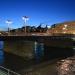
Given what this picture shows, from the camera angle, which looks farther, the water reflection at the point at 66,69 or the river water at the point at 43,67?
the river water at the point at 43,67

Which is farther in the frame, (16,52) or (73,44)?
(73,44)

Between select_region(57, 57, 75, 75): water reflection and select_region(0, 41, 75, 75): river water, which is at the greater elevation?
select_region(57, 57, 75, 75): water reflection

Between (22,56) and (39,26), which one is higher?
(39,26)

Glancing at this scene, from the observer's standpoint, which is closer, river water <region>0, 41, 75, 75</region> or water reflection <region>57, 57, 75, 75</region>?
water reflection <region>57, 57, 75, 75</region>

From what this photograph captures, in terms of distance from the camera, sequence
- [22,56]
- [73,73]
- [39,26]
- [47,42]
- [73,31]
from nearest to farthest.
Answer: [73,73] → [22,56] → [47,42] → [73,31] → [39,26]

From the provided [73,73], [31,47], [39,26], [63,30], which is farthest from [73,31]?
[73,73]

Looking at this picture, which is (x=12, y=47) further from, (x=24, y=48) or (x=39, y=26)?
(x=39, y=26)

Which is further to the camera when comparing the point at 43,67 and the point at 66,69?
the point at 43,67

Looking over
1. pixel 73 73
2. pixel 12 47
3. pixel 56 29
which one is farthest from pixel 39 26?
pixel 73 73

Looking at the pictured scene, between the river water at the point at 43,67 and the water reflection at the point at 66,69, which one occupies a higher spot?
the water reflection at the point at 66,69

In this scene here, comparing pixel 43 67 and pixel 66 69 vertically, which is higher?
pixel 66 69

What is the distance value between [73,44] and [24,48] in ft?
83.0

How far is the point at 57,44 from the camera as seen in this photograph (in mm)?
80375

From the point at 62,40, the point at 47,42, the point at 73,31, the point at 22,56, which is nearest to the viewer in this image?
the point at 22,56
